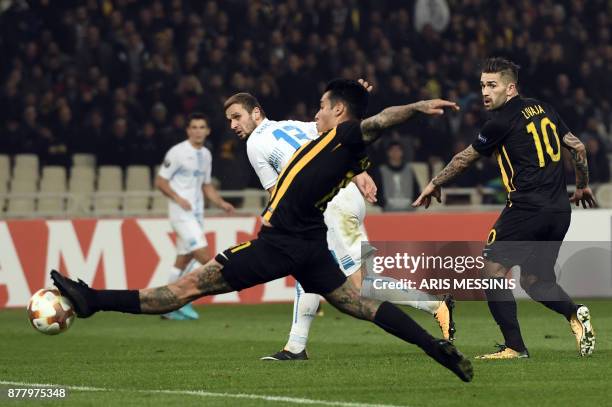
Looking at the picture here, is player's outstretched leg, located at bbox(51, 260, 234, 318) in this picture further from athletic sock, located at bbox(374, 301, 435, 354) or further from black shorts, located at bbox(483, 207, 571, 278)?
black shorts, located at bbox(483, 207, 571, 278)

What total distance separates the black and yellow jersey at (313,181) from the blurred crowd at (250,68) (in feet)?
35.4

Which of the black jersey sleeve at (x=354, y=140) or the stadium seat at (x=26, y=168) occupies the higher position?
the black jersey sleeve at (x=354, y=140)

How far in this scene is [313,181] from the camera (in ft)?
29.3

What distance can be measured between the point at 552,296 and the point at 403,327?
2.48 m

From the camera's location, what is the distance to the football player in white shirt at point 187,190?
17.2 m

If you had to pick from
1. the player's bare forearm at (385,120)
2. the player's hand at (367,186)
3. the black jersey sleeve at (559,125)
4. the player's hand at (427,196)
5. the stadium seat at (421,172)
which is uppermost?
the player's bare forearm at (385,120)

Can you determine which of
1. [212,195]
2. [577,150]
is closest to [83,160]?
[212,195]

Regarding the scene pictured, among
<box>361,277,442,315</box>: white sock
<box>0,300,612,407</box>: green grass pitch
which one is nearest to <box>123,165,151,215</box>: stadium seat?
<box>0,300,612,407</box>: green grass pitch

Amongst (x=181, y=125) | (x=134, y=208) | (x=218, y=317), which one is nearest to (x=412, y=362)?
(x=218, y=317)

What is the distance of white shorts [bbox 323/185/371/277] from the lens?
13.0m

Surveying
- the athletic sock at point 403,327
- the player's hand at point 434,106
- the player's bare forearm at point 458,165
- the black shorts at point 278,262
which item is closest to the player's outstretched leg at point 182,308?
the player's bare forearm at point 458,165

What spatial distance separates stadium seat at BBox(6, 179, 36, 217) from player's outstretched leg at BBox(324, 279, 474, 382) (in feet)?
33.9

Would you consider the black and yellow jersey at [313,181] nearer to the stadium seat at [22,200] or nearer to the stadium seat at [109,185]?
the stadium seat at [22,200]

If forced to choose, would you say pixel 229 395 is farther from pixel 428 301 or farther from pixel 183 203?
pixel 183 203
